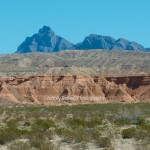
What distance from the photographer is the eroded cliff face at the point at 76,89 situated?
97.1 m

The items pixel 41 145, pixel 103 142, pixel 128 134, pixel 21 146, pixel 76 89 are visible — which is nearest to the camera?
pixel 21 146

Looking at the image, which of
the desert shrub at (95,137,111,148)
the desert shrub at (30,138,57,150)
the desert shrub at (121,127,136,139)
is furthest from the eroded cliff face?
the desert shrub at (30,138,57,150)

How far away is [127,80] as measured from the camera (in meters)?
108

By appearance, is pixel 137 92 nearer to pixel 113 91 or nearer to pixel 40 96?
pixel 113 91

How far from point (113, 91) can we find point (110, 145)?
82.1 meters

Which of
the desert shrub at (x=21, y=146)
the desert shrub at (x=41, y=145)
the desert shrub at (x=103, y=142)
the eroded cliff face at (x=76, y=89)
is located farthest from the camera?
the eroded cliff face at (x=76, y=89)

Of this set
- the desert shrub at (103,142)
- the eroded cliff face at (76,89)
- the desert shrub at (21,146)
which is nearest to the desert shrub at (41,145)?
the desert shrub at (21,146)

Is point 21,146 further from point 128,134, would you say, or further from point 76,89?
point 76,89

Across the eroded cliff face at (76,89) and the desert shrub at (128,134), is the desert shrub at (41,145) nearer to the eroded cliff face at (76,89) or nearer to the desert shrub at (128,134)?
the desert shrub at (128,134)

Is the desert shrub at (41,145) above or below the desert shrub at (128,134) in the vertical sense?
above

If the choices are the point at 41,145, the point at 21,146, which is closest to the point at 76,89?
the point at 41,145

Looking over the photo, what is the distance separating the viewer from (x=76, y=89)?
102m


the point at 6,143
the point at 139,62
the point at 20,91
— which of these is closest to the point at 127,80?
the point at 20,91

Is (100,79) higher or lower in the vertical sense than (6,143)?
lower
